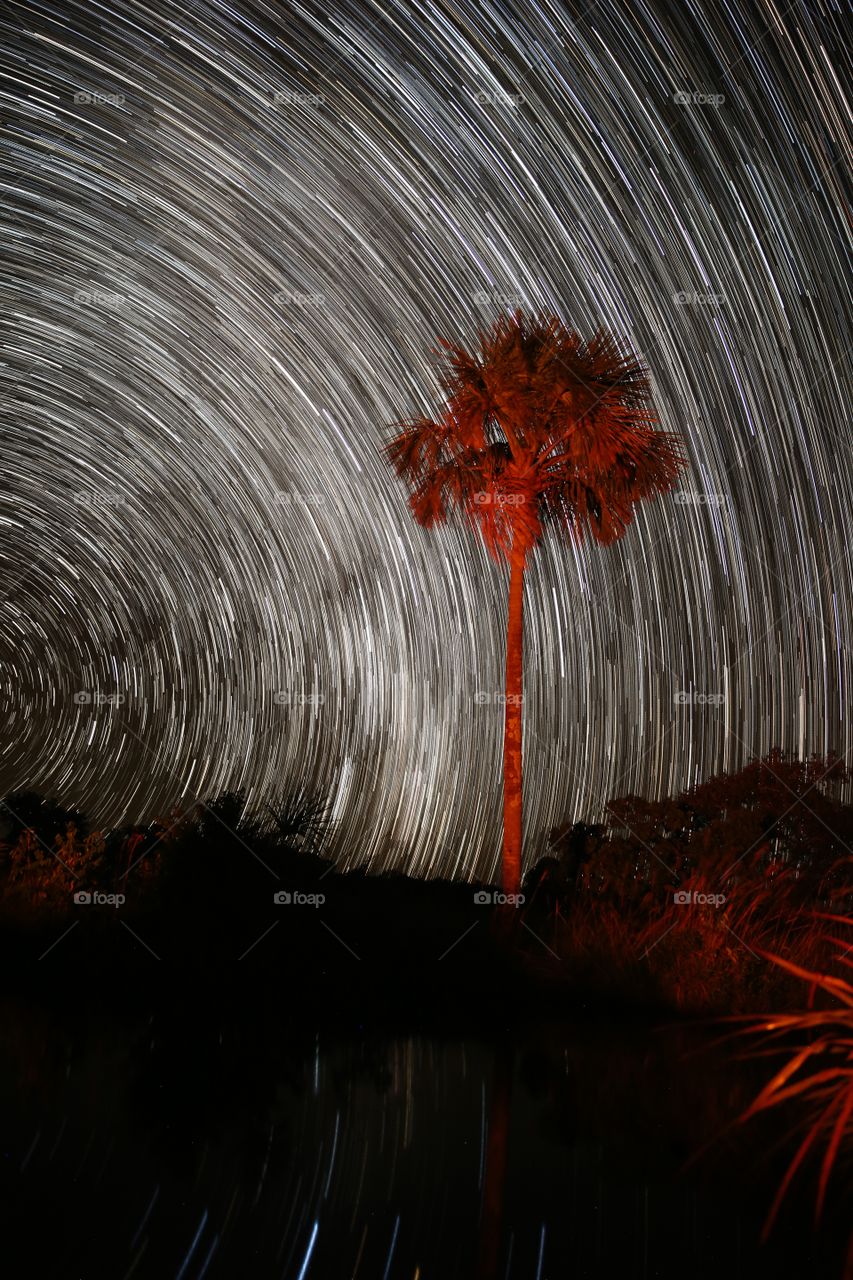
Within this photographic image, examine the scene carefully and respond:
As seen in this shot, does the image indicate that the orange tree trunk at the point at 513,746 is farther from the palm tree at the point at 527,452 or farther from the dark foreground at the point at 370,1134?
the dark foreground at the point at 370,1134

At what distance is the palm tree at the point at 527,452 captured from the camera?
1538cm

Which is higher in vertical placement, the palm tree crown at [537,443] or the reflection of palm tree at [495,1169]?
the palm tree crown at [537,443]

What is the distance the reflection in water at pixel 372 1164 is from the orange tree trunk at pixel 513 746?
639 centimetres

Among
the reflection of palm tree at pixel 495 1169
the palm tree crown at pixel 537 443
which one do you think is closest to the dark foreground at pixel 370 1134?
the reflection of palm tree at pixel 495 1169

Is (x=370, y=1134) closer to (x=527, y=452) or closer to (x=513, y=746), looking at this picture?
(x=513, y=746)

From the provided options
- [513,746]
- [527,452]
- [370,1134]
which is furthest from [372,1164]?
[527,452]

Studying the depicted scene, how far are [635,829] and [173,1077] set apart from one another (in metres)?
8.30

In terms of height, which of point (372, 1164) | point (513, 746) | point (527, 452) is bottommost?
point (372, 1164)

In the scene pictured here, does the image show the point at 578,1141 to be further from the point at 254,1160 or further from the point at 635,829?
the point at 635,829

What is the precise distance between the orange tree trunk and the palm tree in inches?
0.6

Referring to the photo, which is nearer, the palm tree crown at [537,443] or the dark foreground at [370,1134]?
the dark foreground at [370,1134]

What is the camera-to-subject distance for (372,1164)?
541 cm

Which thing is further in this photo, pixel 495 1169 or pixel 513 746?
pixel 513 746

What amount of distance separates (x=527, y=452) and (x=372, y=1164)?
12289 mm
